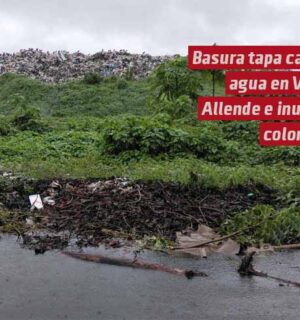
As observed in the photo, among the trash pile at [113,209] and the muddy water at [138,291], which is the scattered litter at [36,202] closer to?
the trash pile at [113,209]

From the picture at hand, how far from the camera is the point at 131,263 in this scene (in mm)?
5332

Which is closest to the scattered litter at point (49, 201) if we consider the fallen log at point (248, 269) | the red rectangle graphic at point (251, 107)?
the fallen log at point (248, 269)

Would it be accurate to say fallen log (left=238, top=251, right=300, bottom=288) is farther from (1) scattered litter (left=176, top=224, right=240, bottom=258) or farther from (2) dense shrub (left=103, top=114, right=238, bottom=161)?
(2) dense shrub (left=103, top=114, right=238, bottom=161)

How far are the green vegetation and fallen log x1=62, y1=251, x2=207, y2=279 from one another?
43.8 inches

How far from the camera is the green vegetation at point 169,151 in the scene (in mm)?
8039

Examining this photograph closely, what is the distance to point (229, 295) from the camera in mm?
4613

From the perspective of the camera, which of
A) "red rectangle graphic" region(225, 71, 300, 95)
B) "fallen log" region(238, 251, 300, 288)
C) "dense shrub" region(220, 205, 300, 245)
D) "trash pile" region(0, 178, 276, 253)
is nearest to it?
"fallen log" region(238, 251, 300, 288)

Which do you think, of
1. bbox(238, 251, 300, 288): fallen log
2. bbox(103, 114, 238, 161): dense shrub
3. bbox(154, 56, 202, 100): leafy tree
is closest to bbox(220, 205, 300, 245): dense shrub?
bbox(238, 251, 300, 288): fallen log

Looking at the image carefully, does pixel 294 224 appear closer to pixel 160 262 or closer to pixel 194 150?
pixel 160 262

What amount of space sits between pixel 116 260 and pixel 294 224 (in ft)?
7.04

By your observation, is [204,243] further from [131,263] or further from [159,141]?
[159,141]

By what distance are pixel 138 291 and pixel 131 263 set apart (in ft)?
2.16

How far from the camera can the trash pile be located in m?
6.21

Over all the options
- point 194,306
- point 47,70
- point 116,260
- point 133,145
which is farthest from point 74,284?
point 47,70
